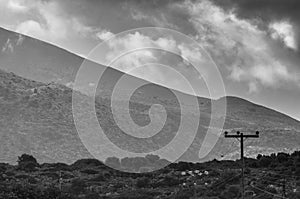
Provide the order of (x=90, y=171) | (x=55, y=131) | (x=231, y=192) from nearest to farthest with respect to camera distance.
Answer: (x=231, y=192)
(x=90, y=171)
(x=55, y=131)

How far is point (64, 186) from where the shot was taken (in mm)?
52500

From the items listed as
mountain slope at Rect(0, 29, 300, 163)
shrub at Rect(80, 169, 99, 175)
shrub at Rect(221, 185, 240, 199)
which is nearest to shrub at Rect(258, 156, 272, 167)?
shrub at Rect(221, 185, 240, 199)

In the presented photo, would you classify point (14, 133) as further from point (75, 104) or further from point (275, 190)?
point (275, 190)

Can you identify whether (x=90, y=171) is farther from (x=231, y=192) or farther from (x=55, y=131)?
(x=55, y=131)

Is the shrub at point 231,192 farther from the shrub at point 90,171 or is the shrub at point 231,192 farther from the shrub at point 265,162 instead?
the shrub at point 90,171

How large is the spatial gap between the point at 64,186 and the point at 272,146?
10649 centimetres

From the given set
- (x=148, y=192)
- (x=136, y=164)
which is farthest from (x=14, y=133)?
(x=148, y=192)

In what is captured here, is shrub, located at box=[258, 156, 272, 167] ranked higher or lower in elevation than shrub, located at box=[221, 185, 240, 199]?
higher

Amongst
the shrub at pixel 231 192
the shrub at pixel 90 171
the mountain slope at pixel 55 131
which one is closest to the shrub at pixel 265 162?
the shrub at pixel 231 192

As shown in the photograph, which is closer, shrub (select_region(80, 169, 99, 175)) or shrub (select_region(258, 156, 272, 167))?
shrub (select_region(80, 169, 99, 175))

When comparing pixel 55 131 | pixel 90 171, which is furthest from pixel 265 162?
pixel 55 131

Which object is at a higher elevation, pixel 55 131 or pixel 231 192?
pixel 55 131

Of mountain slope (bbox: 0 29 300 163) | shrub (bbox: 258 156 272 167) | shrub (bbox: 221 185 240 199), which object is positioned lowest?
shrub (bbox: 221 185 240 199)

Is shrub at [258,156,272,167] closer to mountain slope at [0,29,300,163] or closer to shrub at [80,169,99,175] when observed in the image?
shrub at [80,169,99,175]
